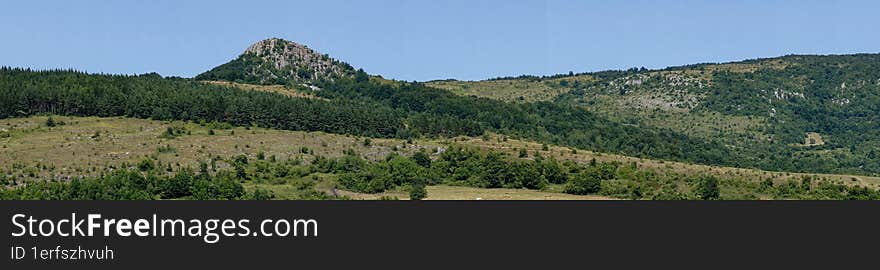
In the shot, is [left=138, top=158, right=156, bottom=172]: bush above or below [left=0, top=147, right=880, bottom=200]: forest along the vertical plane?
above

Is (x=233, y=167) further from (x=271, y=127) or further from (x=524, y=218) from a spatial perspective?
(x=524, y=218)

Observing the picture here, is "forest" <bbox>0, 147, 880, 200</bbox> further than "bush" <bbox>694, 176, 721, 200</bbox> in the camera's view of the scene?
No

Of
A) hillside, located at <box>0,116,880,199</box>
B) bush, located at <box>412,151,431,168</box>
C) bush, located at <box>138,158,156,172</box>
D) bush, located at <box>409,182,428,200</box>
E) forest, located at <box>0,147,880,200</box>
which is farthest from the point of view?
bush, located at <box>412,151,431,168</box>

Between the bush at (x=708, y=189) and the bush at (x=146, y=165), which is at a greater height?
the bush at (x=146, y=165)

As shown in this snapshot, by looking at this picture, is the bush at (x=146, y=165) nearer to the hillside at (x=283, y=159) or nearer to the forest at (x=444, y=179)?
the forest at (x=444, y=179)

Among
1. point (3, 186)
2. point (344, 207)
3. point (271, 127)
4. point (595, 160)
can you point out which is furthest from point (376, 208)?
point (271, 127)

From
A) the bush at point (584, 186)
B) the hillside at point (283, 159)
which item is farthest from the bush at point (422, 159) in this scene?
the bush at point (584, 186)

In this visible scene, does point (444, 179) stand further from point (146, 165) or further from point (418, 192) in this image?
point (146, 165)

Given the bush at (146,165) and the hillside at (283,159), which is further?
the bush at (146,165)

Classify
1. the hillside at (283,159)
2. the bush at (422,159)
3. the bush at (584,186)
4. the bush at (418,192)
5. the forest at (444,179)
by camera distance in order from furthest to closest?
the bush at (422,159), the bush at (584,186), the hillside at (283,159), the bush at (418,192), the forest at (444,179)

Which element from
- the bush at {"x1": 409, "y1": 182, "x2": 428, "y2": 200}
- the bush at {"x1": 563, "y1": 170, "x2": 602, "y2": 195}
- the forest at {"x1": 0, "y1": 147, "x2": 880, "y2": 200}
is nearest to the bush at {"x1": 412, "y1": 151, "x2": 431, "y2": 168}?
the forest at {"x1": 0, "y1": 147, "x2": 880, "y2": 200}

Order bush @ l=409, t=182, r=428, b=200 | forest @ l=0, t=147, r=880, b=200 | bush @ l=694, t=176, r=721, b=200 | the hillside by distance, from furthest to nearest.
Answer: bush @ l=694, t=176, r=721, b=200 < the hillside < bush @ l=409, t=182, r=428, b=200 < forest @ l=0, t=147, r=880, b=200

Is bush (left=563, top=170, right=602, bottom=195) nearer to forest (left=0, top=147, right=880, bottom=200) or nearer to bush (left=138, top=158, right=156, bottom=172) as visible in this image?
forest (left=0, top=147, right=880, bottom=200)

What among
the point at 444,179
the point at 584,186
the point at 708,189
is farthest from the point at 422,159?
the point at 708,189
